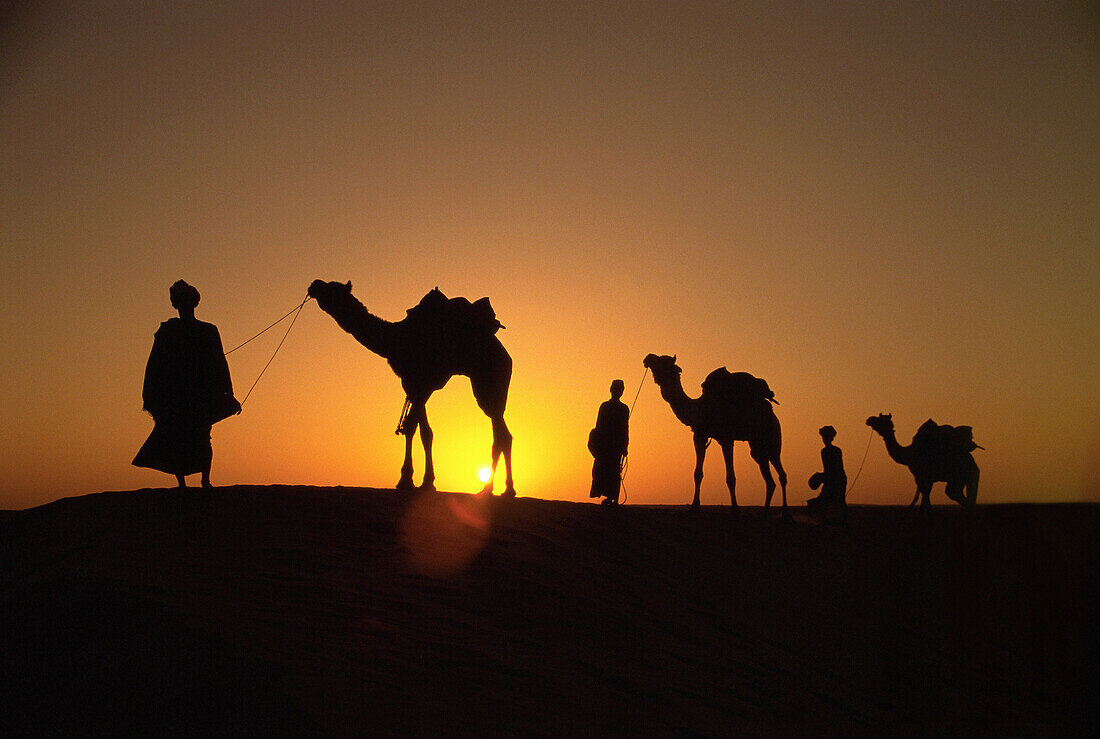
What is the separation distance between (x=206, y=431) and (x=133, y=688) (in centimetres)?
507

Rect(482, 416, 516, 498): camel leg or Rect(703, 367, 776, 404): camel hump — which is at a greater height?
Rect(703, 367, 776, 404): camel hump

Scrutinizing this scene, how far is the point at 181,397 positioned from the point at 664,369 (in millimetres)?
8914

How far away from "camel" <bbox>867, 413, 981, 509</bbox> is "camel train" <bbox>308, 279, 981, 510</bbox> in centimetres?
434

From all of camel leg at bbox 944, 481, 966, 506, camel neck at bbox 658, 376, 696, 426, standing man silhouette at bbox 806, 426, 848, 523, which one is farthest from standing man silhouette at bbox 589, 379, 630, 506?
camel leg at bbox 944, 481, 966, 506

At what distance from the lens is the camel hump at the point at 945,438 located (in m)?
18.5

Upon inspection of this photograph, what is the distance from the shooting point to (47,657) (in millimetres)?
5105

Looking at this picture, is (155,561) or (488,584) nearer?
(155,561)

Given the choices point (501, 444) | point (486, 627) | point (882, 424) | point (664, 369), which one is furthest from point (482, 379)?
point (882, 424)

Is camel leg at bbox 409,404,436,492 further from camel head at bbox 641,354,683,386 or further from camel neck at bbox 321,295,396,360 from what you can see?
camel head at bbox 641,354,683,386

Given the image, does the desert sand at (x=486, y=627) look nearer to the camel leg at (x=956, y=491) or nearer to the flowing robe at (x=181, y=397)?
the flowing robe at (x=181, y=397)

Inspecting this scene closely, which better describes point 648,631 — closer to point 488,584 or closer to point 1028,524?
point 488,584

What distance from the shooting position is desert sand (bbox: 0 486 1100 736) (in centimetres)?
493

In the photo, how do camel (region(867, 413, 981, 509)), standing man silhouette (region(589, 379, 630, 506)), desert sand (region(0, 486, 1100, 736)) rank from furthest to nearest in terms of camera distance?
camel (region(867, 413, 981, 509))
standing man silhouette (region(589, 379, 630, 506))
desert sand (region(0, 486, 1100, 736))

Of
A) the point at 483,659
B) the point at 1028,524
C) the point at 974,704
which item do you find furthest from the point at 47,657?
the point at 1028,524
